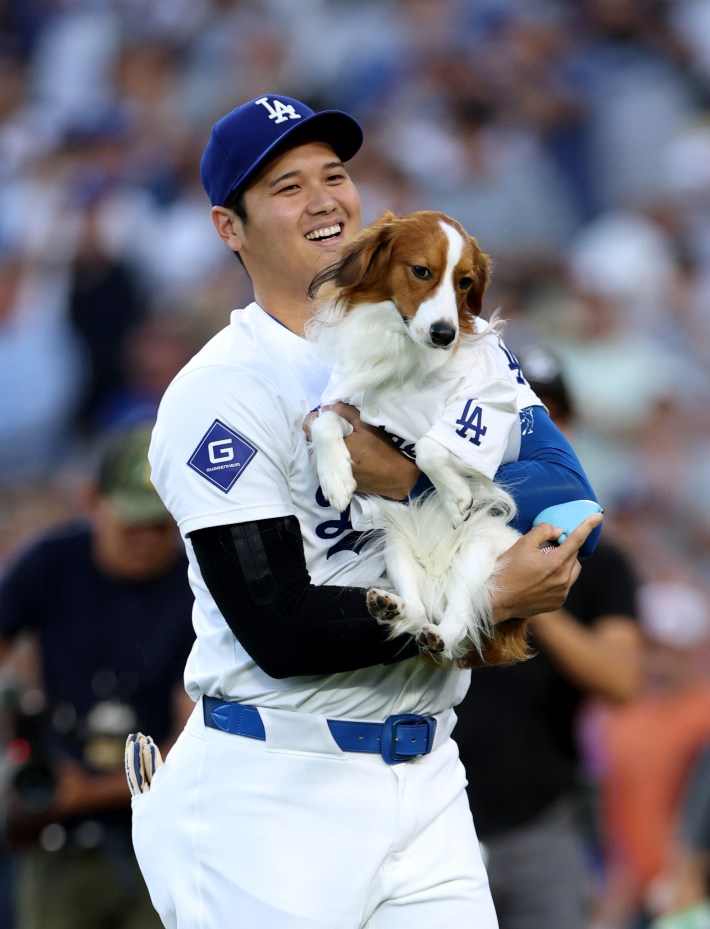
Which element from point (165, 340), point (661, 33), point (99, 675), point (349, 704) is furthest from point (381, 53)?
point (349, 704)

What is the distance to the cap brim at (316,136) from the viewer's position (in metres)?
2.85

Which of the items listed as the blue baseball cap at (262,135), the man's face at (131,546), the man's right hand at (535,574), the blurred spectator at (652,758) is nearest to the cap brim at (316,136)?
the blue baseball cap at (262,135)

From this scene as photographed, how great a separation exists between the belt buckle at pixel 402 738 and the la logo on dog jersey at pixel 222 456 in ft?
1.81

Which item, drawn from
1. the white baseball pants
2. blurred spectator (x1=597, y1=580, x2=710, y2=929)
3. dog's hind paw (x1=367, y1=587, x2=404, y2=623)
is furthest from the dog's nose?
blurred spectator (x1=597, y1=580, x2=710, y2=929)

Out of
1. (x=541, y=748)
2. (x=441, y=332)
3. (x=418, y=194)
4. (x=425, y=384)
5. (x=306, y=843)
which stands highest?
(x=441, y=332)

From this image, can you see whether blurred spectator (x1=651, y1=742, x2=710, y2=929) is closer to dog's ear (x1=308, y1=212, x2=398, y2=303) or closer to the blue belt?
the blue belt

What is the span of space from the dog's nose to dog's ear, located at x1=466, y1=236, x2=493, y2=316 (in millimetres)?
182

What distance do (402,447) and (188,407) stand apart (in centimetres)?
43

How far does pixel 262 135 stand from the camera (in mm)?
2867

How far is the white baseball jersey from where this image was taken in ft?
8.27

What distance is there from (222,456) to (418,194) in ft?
19.4

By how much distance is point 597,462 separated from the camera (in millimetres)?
7242

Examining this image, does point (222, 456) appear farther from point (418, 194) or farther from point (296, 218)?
point (418, 194)

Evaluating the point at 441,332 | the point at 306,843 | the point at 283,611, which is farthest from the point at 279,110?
the point at 306,843
